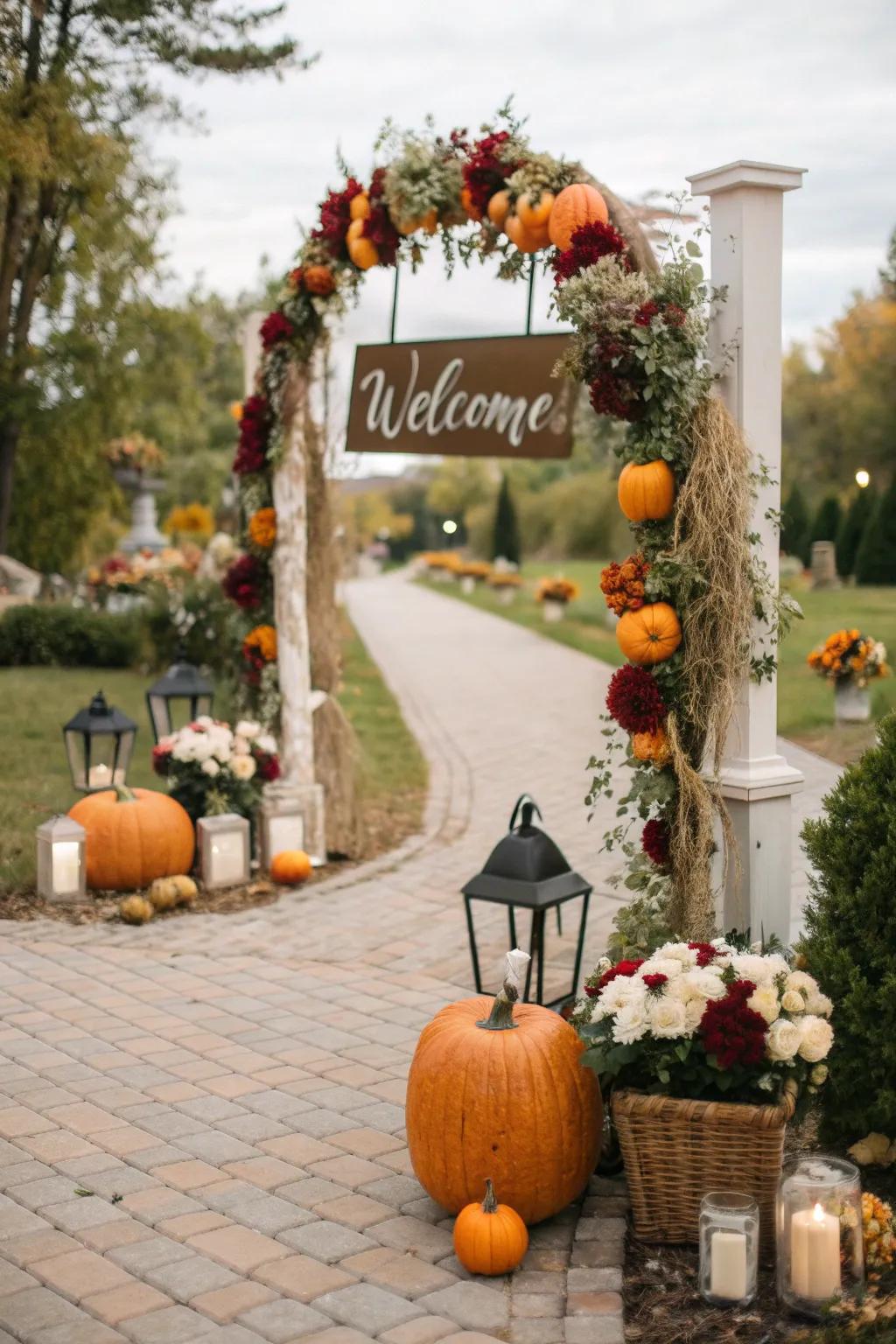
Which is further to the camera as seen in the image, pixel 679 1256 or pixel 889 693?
pixel 889 693

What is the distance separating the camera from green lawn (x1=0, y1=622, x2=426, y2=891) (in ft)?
29.2

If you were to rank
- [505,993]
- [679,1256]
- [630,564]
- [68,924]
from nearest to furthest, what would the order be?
[679,1256] → [505,993] → [630,564] → [68,924]

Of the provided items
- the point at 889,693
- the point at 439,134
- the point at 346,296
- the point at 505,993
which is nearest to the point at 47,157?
the point at 346,296

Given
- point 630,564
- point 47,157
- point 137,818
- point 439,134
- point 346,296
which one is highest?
point 47,157

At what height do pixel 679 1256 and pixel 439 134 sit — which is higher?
pixel 439 134

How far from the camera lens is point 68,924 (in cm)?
699

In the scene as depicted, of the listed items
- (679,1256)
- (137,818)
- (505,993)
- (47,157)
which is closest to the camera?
(679,1256)

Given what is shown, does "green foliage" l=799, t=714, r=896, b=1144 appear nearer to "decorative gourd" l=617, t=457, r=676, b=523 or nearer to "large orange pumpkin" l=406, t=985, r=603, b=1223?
"large orange pumpkin" l=406, t=985, r=603, b=1223

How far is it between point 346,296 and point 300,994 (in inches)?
155

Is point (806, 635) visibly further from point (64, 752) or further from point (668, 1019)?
point (668, 1019)

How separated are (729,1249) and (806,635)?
18624 mm

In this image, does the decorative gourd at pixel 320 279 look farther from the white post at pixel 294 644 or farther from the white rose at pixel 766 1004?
the white rose at pixel 766 1004

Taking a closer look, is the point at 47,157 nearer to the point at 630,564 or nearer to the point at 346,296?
the point at 346,296

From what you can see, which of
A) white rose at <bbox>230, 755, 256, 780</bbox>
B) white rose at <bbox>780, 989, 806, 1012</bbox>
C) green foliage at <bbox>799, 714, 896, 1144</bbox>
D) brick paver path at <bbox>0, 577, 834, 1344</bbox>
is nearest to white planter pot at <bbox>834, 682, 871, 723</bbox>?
brick paver path at <bbox>0, 577, 834, 1344</bbox>
